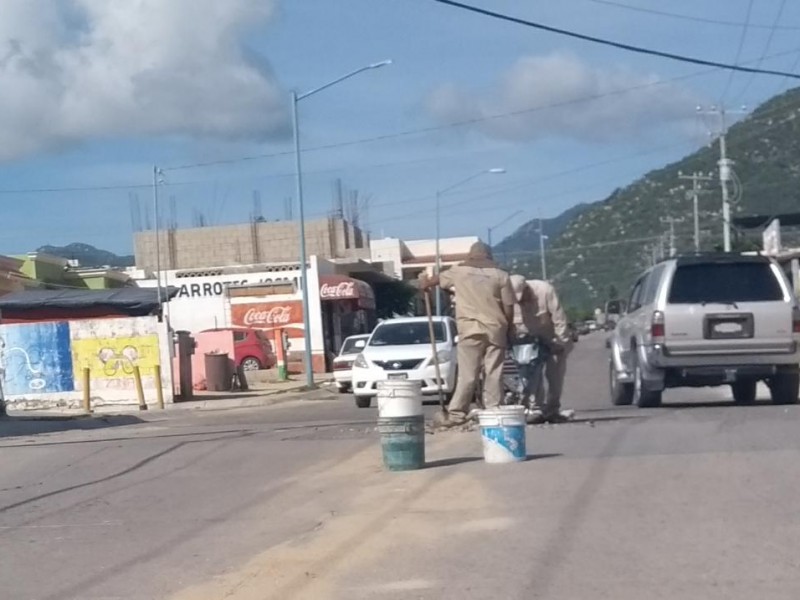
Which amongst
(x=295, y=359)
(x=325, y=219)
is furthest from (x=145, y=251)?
(x=295, y=359)

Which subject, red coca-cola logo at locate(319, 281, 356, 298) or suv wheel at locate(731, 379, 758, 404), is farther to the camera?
red coca-cola logo at locate(319, 281, 356, 298)

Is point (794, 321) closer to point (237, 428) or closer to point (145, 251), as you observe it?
point (237, 428)

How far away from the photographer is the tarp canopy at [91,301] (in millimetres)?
35875

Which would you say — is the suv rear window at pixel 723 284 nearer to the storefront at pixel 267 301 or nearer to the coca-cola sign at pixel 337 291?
the storefront at pixel 267 301

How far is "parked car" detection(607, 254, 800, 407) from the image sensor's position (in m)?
17.6

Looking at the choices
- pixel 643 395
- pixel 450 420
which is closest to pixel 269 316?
pixel 643 395

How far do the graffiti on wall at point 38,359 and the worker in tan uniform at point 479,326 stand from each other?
18.7 metres

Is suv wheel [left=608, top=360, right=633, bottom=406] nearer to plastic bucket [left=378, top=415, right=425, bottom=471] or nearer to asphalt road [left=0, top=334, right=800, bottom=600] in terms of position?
asphalt road [left=0, top=334, right=800, bottom=600]

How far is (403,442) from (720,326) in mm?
6793

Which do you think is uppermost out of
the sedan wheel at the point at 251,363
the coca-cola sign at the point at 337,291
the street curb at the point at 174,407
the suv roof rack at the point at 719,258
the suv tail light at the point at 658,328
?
the coca-cola sign at the point at 337,291

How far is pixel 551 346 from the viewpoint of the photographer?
1608 centimetres

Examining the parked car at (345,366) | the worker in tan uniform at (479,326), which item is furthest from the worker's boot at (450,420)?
the parked car at (345,366)

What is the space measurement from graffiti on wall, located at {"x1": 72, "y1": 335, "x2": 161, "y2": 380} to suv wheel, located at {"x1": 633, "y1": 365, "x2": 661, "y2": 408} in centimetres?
1548

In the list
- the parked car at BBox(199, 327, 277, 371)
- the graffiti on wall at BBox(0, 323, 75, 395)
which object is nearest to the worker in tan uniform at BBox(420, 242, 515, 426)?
the graffiti on wall at BBox(0, 323, 75, 395)
